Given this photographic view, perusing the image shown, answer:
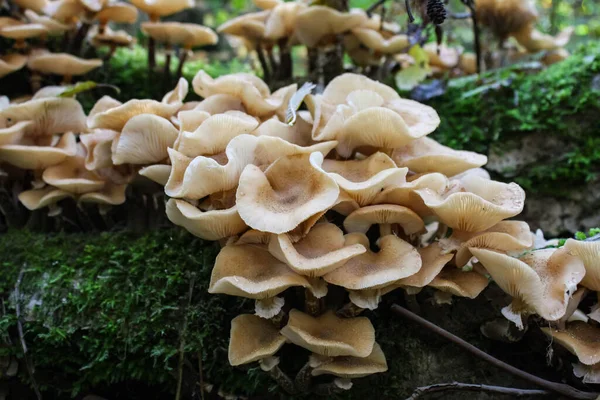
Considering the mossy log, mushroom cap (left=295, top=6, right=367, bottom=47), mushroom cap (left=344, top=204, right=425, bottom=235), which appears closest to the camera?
mushroom cap (left=344, top=204, right=425, bottom=235)

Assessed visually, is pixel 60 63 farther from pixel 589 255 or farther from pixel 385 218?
pixel 589 255

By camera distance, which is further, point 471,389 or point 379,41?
point 379,41

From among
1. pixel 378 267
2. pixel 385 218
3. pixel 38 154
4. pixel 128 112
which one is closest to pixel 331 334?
pixel 378 267

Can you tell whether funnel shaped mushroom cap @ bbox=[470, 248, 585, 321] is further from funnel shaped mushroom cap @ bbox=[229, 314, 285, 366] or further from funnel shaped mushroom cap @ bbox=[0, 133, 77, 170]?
funnel shaped mushroom cap @ bbox=[0, 133, 77, 170]

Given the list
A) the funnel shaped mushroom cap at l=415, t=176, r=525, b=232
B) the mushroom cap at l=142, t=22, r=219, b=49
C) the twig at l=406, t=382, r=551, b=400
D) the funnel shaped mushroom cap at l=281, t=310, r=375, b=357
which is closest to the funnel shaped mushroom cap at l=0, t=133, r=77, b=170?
the mushroom cap at l=142, t=22, r=219, b=49

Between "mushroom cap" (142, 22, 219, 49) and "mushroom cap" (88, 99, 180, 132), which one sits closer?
"mushroom cap" (88, 99, 180, 132)

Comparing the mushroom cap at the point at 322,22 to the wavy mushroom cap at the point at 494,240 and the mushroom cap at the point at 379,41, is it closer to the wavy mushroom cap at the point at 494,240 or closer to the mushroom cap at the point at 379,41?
the mushroom cap at the point at 379,41

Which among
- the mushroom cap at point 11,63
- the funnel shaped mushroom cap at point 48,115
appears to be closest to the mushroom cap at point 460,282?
the funnel shaped mushroom cap at point 48,115

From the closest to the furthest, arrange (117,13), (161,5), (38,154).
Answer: (38,154), (161,5), (117,13)
